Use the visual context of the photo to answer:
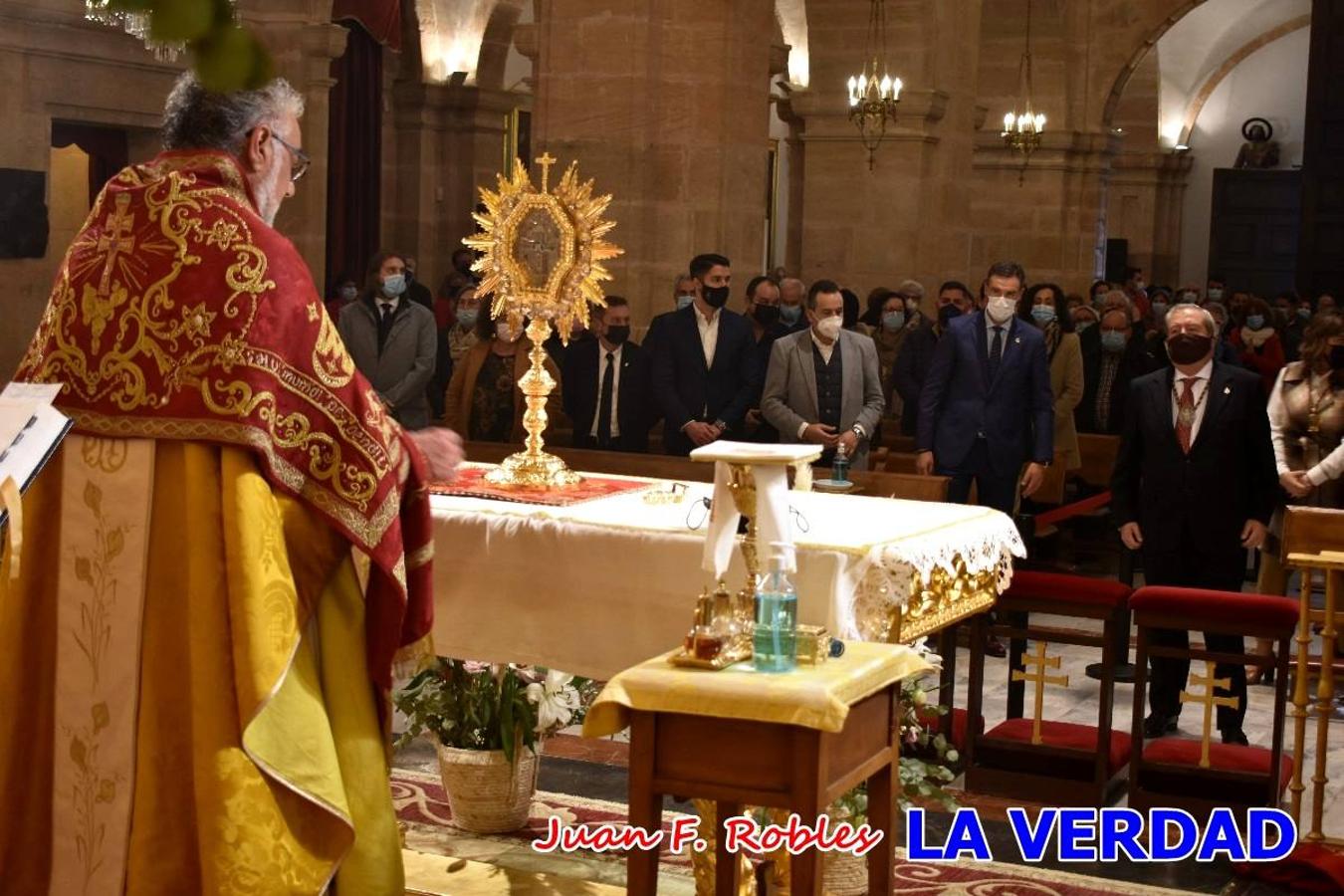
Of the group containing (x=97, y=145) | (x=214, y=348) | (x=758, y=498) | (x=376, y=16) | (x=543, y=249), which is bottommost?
(x=758, y=498)

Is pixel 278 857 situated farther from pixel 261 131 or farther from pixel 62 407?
pixel 261 131

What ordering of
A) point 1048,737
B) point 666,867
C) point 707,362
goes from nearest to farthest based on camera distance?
point 666,867 → point 1048,737 → point 707,362

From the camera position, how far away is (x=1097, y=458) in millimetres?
11938

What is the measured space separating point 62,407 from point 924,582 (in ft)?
7.14

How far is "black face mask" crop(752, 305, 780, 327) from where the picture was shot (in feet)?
36.1

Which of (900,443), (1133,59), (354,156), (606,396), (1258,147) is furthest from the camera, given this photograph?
(1258,147)

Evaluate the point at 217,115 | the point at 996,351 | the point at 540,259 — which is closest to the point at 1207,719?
the point at 540,259

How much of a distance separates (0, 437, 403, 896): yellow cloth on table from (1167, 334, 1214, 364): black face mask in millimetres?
4250

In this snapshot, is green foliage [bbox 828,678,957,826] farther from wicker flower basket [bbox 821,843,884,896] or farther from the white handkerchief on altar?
the white handkerchief on altar

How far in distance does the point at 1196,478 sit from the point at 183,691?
4.59m

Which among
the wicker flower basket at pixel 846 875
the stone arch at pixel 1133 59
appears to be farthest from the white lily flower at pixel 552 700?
the stone arch at pixel 1133 59

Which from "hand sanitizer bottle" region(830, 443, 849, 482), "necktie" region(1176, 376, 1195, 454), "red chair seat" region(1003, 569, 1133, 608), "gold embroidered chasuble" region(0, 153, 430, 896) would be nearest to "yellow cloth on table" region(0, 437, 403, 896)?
"gold embroidered chasuble" region(0, 153, 430, 896)

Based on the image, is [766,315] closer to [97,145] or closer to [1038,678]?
[1038,678]

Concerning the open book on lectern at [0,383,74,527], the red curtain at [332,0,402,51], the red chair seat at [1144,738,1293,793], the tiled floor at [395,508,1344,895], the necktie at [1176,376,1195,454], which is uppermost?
Result: the red curtain at [332,0,402,51]
